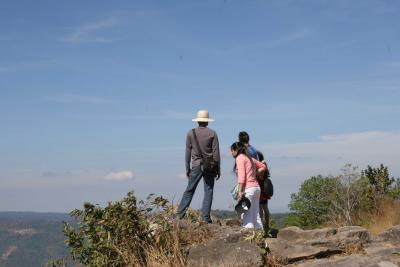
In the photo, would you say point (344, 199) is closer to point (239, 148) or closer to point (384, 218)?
point (384, 218)

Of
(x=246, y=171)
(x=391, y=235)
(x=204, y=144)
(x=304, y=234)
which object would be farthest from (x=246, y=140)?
(x=391, y=235)

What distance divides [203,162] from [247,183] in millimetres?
1233

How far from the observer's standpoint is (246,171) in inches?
373

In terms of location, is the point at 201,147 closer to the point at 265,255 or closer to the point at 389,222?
the point at 265,255

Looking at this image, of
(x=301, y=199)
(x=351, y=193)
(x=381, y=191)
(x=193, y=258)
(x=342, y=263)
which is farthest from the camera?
(x=301, y=199)

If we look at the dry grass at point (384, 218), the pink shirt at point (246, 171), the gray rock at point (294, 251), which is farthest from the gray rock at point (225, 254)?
the dry grass at point (384, 218)

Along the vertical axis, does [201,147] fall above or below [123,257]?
above

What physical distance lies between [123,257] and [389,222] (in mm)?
7945

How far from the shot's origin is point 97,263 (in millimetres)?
7973

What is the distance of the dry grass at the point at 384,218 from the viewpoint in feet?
41.3

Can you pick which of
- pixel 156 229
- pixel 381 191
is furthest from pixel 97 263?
pixel 381 191

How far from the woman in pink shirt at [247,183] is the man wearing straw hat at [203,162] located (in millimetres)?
844

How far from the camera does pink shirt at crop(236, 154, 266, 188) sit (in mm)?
9426

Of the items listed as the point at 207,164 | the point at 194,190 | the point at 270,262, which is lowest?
the point at 270,262
